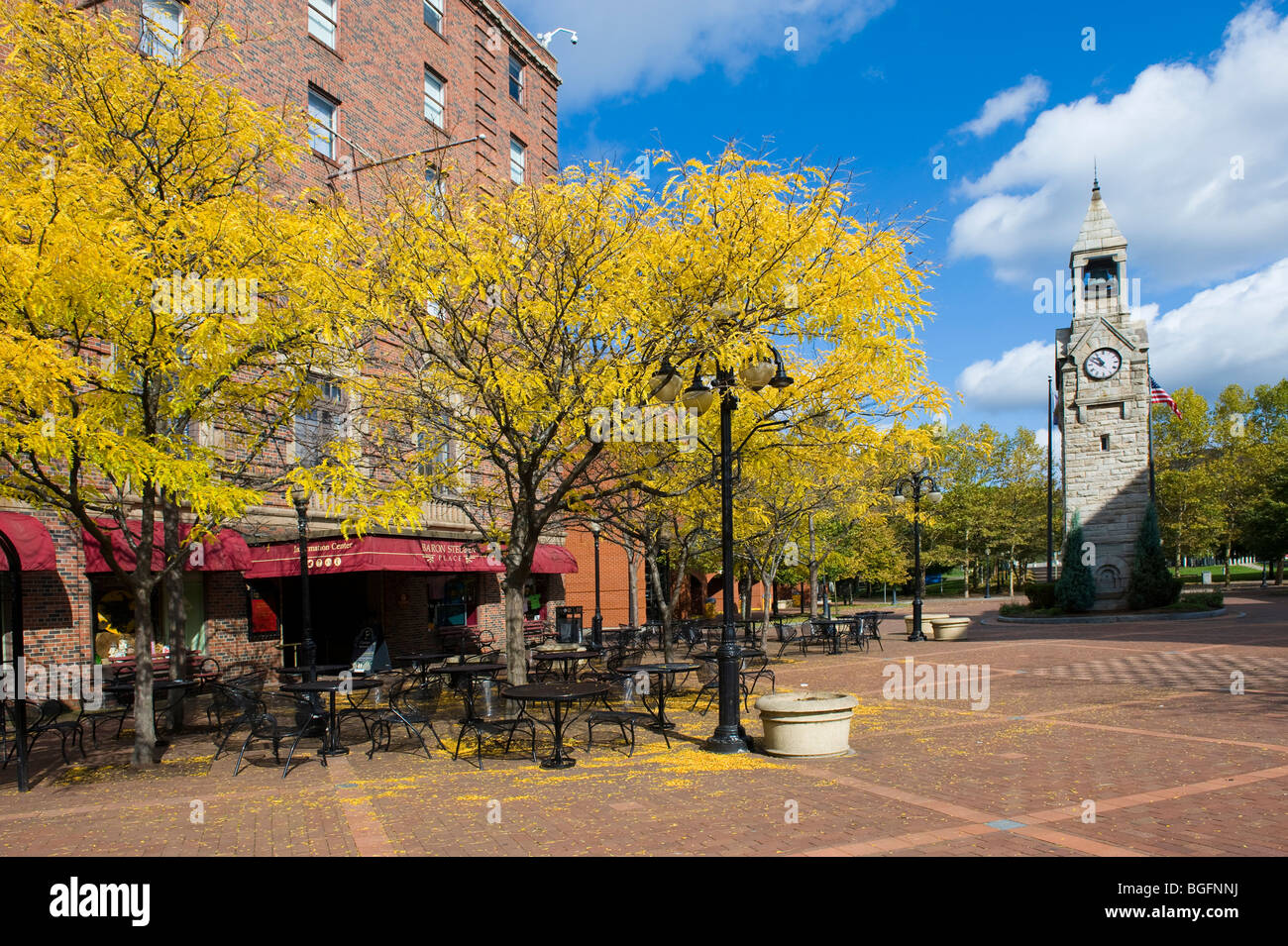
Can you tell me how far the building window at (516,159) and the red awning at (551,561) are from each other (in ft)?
39.8

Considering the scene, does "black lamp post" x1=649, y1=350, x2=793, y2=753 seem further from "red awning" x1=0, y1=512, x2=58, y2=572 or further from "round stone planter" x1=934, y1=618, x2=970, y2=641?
"round stone planter" x1=934, y1=618, x2=970, y2=641

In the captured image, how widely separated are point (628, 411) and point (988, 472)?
55.9 meters

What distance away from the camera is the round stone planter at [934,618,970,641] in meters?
26.2

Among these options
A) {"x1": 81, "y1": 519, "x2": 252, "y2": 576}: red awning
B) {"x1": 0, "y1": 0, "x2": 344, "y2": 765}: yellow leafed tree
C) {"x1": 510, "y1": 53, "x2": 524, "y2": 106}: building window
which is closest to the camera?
{"x1": 0, "y1": 0, "x2": 344, "y2": 765}: yellow leafed tree

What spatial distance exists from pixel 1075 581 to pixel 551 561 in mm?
19738

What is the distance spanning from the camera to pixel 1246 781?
25.0 ft

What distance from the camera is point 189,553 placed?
628 inches

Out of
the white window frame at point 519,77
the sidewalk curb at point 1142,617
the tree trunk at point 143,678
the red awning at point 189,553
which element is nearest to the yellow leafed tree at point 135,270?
the tree trunk at point 143,678

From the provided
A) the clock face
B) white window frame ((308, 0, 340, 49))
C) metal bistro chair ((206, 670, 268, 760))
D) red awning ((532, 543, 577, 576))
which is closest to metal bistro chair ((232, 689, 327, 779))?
metal bistro chair ((206, 670, 268, 760))

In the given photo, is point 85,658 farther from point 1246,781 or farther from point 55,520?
point 1246,781

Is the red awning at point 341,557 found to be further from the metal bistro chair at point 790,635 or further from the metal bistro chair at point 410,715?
the metal bistro chair at point 790,635

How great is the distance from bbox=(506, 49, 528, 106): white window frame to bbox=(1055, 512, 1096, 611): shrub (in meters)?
25.7

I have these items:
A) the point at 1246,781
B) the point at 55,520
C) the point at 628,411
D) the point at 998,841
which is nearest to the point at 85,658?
the point at 55,520

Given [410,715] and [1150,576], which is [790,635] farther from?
[1150,576]
